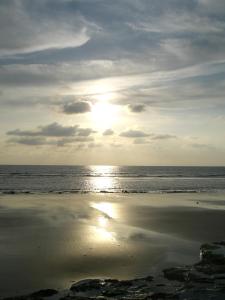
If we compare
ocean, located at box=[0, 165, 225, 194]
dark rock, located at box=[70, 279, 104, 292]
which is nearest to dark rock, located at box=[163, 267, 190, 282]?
dark rock, located at box=[70, 279, 104, 292]

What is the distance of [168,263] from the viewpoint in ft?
50.3

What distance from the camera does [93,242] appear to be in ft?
62.5

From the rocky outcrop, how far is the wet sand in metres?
0.72

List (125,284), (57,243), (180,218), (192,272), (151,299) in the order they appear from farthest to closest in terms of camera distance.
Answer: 1. (180,218)
2. (57,243)
3. (192,272)
4. (125,284)
5. (151,299)

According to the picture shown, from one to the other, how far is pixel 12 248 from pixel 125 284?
274 inches

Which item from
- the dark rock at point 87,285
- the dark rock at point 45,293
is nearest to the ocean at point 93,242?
the dark rock at point 87,285

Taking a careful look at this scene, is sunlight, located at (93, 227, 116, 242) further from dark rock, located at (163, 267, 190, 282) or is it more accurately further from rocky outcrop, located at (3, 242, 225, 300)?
rocky outcrop, located at (3, 242, 225, 300)

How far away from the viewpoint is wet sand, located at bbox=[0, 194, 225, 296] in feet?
45.3

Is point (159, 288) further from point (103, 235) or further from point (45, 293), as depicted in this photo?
point (103, 235)

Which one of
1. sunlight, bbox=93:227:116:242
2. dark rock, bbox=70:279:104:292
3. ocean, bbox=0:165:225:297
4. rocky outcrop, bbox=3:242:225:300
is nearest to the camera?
rocky outcrop, bbox=3:242:225:300

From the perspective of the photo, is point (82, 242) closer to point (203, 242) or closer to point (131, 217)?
point (203, 242)

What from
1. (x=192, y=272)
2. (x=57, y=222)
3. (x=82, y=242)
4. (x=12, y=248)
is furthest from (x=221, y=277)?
(x=57, y=222)

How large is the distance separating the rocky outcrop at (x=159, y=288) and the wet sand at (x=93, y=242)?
719mm

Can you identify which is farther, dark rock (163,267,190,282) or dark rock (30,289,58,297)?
dark rock (163,267,190,282)
